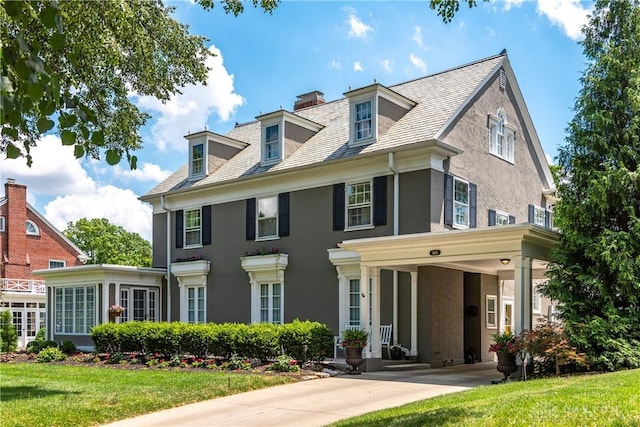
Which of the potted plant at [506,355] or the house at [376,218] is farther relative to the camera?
the house at [376,218]

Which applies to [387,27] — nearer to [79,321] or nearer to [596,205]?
[596,205]

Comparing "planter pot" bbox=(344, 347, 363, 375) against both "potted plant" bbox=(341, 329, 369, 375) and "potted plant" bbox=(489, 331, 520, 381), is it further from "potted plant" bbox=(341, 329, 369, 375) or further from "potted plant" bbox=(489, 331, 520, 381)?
"potted plant" bbox=(489, 331, 520, 381)

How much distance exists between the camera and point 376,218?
17.6 m

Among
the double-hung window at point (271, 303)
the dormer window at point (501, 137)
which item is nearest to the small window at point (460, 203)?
the dormer window at point (501, 137)

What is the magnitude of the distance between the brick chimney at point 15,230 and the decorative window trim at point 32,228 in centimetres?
57

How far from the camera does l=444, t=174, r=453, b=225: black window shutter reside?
17250 mm

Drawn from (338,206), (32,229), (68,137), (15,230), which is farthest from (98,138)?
(32,229)

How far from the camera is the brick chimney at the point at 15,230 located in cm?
3550

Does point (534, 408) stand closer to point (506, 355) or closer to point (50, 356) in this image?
point (506, 355)

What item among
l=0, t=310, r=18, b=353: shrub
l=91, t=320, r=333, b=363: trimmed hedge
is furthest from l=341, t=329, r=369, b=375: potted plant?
l=0, t=310, r=18, b=353: shrub

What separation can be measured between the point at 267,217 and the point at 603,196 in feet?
35.3

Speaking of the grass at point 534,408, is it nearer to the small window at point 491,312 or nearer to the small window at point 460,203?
the small window at point 460,203

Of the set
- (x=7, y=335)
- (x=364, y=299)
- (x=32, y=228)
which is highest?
(x=32, y=228)

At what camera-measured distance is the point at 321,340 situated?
15.6 metres
